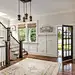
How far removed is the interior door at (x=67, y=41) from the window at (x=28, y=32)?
2.53 metres

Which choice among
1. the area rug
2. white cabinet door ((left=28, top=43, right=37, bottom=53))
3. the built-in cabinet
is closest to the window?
white cabinet door ((left=28, top=43, right=37, bottom=53))

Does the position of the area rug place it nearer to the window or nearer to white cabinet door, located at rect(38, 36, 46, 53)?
white cabinet door, located at rect(38, 36, 46, 53)

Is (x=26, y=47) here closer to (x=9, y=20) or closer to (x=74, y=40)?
(x=9, y=20)

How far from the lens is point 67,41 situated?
22.5ft

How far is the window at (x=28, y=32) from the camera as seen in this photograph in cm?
855

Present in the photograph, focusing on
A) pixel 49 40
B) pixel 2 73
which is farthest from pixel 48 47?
pixel 2 73

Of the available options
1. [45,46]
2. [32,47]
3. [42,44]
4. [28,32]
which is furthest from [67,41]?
[28,32]

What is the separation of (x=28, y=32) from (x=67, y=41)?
3400 mm

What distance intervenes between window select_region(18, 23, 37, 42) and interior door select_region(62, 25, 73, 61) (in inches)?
99.7

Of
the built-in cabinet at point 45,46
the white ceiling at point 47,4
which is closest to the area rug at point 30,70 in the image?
the built-in cabinet at point 45,46

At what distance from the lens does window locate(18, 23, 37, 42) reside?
8.55m

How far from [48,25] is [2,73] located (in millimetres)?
4850

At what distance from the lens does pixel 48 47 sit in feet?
25.6

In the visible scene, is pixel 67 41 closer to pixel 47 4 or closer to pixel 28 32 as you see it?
pixel 47 4
